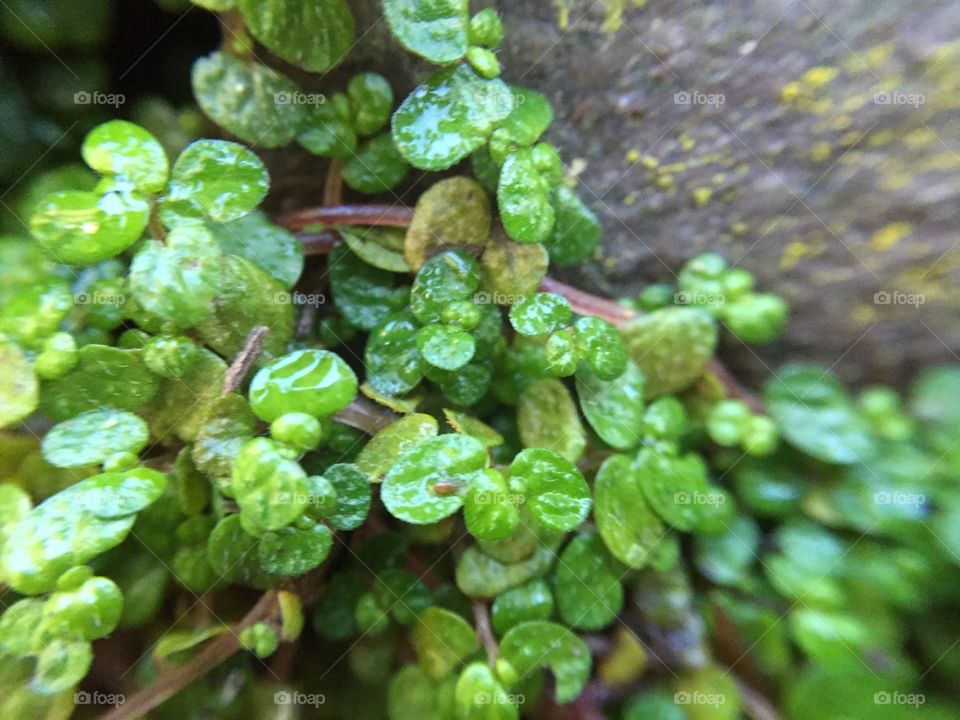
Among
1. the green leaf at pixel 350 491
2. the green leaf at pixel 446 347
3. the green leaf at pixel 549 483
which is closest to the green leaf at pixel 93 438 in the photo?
the green leaf at pixel 350 491

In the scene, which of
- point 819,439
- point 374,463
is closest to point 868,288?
point 819,439

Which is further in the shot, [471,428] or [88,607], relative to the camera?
[471,428]

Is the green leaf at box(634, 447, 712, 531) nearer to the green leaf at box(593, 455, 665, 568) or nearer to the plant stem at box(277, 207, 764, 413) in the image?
the green leaf at box(593, 455, 665, 568)

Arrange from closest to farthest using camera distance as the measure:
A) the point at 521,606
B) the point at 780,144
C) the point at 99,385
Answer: the point at 99,385 < the point at 521,606 < the point at 780,144

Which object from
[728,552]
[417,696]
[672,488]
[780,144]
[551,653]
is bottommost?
[417,696]

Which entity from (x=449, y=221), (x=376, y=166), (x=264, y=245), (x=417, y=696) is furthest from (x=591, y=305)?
(x=417, y=696)

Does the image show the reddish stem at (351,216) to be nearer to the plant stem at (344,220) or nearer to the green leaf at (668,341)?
the plant stem at (344,220)

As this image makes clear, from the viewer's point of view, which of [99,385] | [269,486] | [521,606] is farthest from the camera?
[521,606]

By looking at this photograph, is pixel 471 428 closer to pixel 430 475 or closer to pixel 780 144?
pixel 430 475
